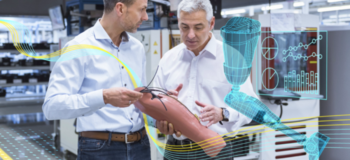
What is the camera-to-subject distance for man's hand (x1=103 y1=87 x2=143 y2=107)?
1362mm

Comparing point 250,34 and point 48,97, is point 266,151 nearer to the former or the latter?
point 250,34

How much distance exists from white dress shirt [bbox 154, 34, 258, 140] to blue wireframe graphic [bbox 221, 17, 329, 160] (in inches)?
1.4

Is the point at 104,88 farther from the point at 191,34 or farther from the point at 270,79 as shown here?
the point at 270,79

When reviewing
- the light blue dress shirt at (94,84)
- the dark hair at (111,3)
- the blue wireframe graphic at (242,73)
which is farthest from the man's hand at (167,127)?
the dark hair at (111,3)

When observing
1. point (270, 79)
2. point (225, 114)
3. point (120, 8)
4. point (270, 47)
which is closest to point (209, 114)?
point (225, 114)

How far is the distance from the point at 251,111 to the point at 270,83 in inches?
41.8

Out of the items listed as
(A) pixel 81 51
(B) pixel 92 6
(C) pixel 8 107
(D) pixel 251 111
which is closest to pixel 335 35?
(D) pixel 251 111

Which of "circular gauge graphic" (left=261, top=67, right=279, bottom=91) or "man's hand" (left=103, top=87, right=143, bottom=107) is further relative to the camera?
"circular gauge graphic" (left=261, top=67, right=279, bottom=91)

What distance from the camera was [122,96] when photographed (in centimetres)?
137

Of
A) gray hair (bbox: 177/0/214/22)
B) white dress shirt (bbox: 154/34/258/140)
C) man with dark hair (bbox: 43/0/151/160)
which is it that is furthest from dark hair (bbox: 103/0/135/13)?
white dress shirt (bbox: 154/34/258/140)

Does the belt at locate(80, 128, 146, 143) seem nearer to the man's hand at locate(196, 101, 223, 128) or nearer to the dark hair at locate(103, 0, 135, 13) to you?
the man's hand at locate(196, 101, 223, 128)

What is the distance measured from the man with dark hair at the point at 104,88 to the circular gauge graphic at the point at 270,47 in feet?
4.81

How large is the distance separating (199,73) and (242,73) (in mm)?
262

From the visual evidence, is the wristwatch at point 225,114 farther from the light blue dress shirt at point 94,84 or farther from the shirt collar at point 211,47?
the light blue dress shirt at point 94,84
